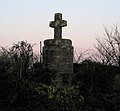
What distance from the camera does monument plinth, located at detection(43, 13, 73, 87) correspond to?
506 inches

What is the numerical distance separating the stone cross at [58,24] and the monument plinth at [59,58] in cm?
12

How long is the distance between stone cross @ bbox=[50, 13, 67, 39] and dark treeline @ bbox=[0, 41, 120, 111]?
1.62 metres

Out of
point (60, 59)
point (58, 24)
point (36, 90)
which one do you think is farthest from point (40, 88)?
point (58, 24)

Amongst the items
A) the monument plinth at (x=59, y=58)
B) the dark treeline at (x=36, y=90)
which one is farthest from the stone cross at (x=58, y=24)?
the dark treeline at (x=36, y=90)

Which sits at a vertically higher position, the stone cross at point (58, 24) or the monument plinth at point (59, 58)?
the stone cross at point (58, 24)

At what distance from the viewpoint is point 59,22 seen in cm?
1362

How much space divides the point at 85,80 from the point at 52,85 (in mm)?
4118

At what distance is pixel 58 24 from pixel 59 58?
1.71 meters

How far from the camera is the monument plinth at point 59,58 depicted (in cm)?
1285

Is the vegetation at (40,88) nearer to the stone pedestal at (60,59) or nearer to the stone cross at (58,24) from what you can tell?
the stone pedestal at (60,59)

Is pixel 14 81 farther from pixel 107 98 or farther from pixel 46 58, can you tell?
pixel 107 98

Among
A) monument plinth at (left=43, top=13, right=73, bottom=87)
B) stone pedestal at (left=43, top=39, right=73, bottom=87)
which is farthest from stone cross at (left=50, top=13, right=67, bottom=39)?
stone pedestal at (left=43, top=39, right=73, bottom=87)

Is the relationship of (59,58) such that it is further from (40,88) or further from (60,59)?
(40,88)

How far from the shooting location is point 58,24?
1359 cm
